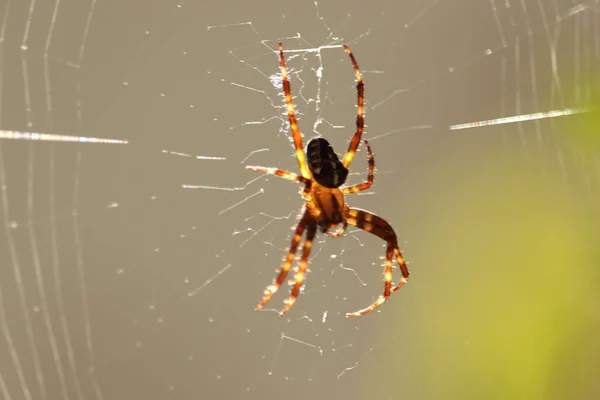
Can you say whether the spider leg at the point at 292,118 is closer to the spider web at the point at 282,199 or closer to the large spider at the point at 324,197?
the large spider at the point at 324,197

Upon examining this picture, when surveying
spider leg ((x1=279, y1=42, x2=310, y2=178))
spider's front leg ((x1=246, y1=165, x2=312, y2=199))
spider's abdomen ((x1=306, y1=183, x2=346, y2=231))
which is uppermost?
spider leg ((x1=279, y1=42, x2=310, y2=178))

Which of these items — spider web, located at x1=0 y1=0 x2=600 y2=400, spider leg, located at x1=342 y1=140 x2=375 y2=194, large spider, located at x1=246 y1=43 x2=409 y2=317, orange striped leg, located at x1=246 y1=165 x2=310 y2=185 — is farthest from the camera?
spider web, located at x1=0 y1=0 x2=600 y2=400

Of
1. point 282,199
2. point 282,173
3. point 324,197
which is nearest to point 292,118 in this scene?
point 282,173

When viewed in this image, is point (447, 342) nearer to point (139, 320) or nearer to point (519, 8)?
point (139, 320)

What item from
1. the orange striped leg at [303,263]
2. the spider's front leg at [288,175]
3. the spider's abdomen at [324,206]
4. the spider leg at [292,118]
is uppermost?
the spider leg at [292,118]

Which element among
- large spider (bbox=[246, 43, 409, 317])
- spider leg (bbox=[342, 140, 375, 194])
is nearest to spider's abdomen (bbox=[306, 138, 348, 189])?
large spider (bbox=[246, 43, 409, 317])

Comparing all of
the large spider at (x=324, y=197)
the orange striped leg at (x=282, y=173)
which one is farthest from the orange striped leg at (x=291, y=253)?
the orange striped leg at (x=282, y=173)

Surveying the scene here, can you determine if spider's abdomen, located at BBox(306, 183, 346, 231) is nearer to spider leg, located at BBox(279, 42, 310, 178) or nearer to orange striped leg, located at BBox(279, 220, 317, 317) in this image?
orange striped leg, located at BBox(279, 220, 317, 317)
